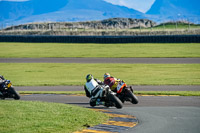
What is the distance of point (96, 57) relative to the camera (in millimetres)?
44719

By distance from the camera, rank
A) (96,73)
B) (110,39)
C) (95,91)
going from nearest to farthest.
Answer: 1. (95,91)
2. (96,73)
3. (110,39)

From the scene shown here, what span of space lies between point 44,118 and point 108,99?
410cm

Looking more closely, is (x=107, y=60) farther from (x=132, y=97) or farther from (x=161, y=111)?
(x=161, y=111)

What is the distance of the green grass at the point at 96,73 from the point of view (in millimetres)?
27378

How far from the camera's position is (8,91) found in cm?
1881

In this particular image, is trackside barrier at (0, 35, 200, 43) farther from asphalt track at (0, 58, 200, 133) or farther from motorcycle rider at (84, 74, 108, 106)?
motorcycle rider at (84, 74, 108, 106)

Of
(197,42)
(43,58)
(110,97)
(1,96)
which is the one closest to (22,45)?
(43,58)

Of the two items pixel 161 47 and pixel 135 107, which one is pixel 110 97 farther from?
pixel 161 47

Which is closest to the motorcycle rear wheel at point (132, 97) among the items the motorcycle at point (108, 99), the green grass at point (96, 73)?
the motorcycle at point (108, 99)

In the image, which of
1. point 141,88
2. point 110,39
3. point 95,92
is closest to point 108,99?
point 95,92

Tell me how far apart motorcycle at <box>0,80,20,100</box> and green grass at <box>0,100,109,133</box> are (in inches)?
132

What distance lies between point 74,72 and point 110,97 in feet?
60.0

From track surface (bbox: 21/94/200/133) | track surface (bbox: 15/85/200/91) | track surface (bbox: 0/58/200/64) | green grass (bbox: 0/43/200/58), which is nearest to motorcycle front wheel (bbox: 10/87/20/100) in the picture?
track surface (bbox: 21/94/200/133)

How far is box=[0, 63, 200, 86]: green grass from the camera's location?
27.4 meters
